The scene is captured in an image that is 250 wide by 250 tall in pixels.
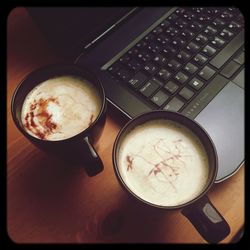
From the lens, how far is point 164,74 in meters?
0.51

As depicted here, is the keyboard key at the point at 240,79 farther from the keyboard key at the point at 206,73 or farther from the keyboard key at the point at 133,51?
the keyboard key at the point at 133,51

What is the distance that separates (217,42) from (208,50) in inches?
0.9

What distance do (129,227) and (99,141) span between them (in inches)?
5.1

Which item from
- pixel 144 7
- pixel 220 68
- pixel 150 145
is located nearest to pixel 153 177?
pixel 150 145

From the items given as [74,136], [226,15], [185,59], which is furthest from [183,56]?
[74,136]

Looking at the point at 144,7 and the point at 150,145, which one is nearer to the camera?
the point at 150,145

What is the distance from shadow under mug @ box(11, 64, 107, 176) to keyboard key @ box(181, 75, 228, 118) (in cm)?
13

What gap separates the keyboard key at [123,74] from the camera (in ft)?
1.67

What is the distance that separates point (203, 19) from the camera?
1.82 ft

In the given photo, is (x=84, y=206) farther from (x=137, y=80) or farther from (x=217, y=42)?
(x=217, y=42)

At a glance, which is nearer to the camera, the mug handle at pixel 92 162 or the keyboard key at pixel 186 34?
the mug handle at pixel 92 162

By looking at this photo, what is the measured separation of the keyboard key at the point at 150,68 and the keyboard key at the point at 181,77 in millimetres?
34

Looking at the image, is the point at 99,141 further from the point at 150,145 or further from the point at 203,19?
the point at 203,19

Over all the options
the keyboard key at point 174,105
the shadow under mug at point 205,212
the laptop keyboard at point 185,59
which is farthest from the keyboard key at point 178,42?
the shadow under mug at point 205,212
